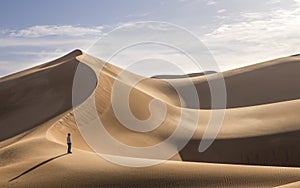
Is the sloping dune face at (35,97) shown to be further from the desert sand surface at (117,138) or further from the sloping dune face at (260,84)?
the sloping dune face at (260,84)

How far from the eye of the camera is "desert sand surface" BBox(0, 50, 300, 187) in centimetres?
1071

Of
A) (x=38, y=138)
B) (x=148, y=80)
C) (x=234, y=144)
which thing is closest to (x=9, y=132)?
(x=38, y=138)

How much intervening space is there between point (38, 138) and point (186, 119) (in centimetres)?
1019

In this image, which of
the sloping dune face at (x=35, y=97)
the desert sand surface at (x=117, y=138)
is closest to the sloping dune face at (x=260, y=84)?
the desert sand surface at (x=117, y=138)

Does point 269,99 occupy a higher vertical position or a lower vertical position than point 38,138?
lower

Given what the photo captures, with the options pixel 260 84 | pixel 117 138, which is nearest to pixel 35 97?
pixel 117 138

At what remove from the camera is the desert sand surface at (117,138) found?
10711mm

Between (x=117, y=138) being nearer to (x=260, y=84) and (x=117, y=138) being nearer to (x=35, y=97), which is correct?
(x=35, y=97)

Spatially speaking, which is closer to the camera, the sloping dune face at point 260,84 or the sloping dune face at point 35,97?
the sloping dune face at point 35,97

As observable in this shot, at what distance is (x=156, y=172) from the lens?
11.0m

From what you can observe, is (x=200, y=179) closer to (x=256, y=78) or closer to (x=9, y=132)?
(x=9, y=132)

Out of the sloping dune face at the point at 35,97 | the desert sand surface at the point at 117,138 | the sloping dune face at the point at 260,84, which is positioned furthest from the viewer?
the sloping dune face at the point at 260,84

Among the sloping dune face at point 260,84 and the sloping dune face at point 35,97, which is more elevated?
the sloping dune face at point 35,97

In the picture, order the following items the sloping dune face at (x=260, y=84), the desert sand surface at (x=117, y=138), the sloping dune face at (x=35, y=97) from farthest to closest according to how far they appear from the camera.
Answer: the sloping dune face at (x=260, y=84) < the sloping dune face at (x=35, y=97) < the desert sand surface at (x=117, y=138)
